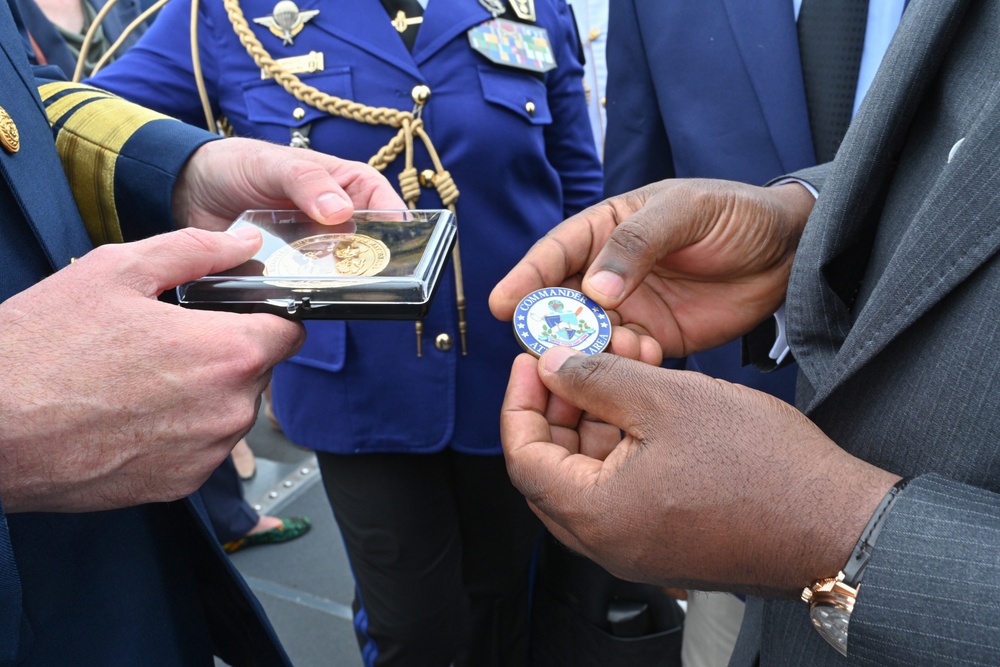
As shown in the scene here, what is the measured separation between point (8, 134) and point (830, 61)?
187 cm

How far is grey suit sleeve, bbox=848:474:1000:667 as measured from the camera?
0.69 metres

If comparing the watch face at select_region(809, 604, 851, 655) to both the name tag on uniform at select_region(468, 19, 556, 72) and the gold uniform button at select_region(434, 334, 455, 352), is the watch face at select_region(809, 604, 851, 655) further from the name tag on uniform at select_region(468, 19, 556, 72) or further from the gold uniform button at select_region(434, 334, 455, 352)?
the name tag on uniform at select_region(468, 19, 556, 72)

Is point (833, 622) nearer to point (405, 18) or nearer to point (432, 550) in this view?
point (432, 550)

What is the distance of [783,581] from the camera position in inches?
33.5

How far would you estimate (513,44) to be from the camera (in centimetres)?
181

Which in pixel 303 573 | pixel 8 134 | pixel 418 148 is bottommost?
pixel 303 573

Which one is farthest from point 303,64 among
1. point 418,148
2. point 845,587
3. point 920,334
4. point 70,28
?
point 70,28

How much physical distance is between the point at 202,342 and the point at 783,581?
809 mm

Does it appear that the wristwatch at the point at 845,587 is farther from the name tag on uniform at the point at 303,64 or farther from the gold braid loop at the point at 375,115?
the name tag on uniform at the point at 303,64

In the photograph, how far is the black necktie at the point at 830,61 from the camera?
1.77m

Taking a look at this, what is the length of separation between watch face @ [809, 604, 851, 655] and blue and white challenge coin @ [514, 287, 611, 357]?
21.2 inches

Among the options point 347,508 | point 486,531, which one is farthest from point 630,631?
point 347,508

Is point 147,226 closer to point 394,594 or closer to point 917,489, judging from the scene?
point 394,594

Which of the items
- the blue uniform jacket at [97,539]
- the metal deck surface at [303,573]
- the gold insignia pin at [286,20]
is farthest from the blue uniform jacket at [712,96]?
the metal deck surface at [303,573]
